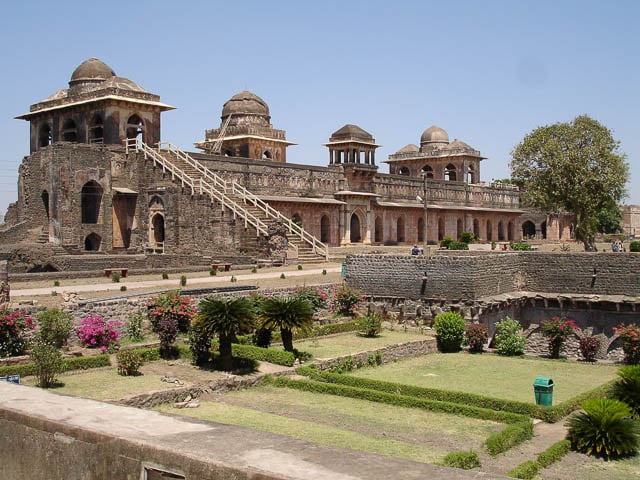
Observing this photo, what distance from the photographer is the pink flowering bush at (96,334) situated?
1829 cm

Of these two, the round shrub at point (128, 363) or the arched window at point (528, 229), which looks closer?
the round shrub at point (128, 363)

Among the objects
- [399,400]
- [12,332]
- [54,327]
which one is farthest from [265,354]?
[12,332]

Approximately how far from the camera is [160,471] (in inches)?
194

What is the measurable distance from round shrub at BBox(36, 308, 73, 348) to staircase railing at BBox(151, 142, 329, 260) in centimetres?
1806

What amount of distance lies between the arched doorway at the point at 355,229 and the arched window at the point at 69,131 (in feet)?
62.5

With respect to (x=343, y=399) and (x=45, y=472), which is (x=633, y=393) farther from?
(x=45, y=472)

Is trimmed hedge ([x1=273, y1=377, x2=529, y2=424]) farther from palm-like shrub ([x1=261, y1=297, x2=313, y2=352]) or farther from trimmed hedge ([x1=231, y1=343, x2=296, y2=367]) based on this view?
palm-like shrub ([x1=261, y1=297, x2=313, y2=352])

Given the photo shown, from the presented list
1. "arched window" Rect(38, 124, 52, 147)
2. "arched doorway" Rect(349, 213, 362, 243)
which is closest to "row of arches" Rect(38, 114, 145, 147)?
"arched window" Rect(38, 124, 52, 147)

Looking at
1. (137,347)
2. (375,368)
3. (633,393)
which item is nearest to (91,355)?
(137,347)

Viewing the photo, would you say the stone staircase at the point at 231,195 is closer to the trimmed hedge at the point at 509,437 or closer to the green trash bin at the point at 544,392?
the green trash bin at the point at 544,392

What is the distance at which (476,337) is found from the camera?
23500 millimetres

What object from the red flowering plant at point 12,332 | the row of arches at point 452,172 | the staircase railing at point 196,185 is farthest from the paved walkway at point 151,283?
the row of arches at point 452,172

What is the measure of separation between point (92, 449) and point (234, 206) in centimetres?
3051

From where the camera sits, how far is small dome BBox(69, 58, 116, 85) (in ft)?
152
